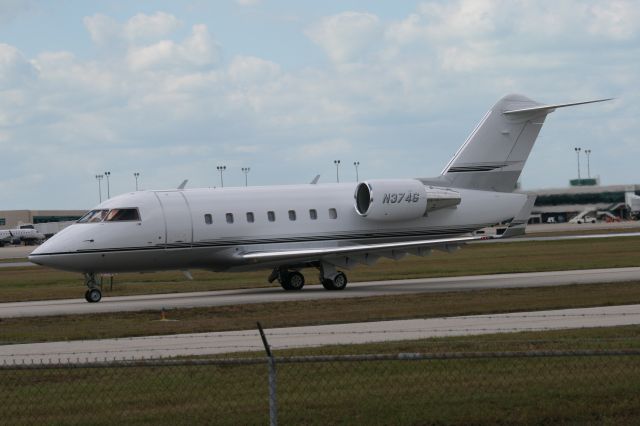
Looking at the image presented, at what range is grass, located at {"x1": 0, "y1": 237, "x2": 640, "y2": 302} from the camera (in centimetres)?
3912

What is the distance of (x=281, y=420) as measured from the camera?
1217cm

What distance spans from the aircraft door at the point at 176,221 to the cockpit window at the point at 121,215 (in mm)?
895

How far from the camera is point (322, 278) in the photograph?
34656 millimetres

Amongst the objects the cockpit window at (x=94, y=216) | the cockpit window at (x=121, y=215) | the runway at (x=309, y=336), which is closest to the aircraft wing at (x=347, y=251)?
the cockpit window at (x=121, y=215)

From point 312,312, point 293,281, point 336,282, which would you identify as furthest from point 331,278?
point 312,312

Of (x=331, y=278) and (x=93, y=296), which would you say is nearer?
(x=93, y=296)

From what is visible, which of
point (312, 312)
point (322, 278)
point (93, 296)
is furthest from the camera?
point (322, 278)

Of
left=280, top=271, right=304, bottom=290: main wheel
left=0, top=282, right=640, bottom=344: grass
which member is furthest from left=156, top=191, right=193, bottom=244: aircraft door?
left=0, top=282, right=640, bottom=344: grass

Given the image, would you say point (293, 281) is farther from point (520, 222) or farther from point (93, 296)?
point (520, 222)

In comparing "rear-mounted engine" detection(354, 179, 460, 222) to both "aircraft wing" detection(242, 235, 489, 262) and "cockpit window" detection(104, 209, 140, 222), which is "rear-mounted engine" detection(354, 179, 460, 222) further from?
"cockpit window" detection(104, 209, 140, 222)

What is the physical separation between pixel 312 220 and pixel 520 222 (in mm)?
6738

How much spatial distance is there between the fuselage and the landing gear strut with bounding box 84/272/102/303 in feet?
1.43

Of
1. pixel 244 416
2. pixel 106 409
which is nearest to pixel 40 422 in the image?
pixel 106 409

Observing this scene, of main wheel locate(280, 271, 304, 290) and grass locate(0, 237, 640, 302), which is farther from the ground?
main wheel locate(280, 271, 304, 290)
